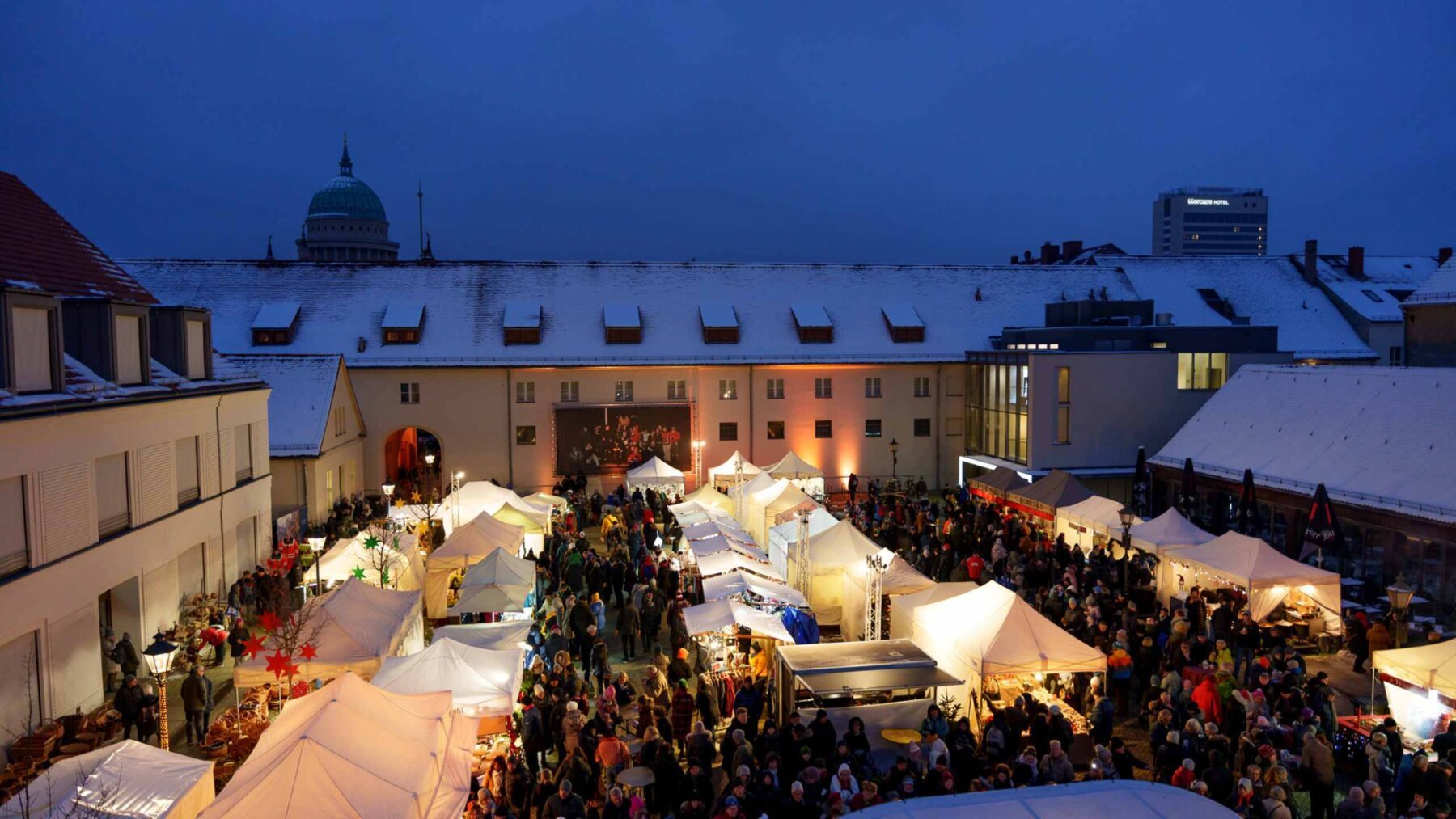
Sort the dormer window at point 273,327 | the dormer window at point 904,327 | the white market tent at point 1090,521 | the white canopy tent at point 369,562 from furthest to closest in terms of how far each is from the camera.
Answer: the dormer window at point 904,327 < the dormer window at point 273,327 < the white market tent at point 1090,521 < the white canopy tent at point 369,562

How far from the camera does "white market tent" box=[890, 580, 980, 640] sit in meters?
16.1

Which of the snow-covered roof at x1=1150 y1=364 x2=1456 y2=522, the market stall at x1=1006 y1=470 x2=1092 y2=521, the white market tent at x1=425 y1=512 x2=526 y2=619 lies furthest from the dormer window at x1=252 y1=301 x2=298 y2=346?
the snow-covered roof at x1=1150 y1=364 x2=1456 y2=522

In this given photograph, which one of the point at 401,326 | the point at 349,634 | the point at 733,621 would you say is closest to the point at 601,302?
the point at 401,326

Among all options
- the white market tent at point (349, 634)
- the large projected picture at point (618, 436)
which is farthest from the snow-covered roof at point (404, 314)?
the white market tent at point (349, 634)

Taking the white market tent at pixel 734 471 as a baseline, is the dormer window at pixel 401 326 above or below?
above

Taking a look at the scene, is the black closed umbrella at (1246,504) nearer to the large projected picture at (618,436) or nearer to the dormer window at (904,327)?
the dormer window at (904,327)

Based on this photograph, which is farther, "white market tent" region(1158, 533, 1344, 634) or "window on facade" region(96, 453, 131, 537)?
"white market tent" region(1158, 533, 1344, 634)

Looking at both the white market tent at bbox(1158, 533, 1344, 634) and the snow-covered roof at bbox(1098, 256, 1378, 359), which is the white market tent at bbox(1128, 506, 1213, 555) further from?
the snow-covered roof at bbox(1098, 256, 1378, 359)

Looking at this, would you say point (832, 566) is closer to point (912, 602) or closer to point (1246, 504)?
point (912, 602)

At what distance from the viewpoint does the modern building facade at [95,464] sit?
13.6 m

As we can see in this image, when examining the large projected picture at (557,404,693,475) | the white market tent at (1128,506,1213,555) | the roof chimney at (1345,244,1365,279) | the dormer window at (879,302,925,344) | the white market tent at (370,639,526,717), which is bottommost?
the white market tent at (370,639,526,717)

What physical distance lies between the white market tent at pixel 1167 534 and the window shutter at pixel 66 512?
18.3 m

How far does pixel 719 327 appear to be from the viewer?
3650cm

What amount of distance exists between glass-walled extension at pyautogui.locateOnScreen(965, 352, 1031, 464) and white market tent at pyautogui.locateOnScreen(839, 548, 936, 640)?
13905 millimetres
